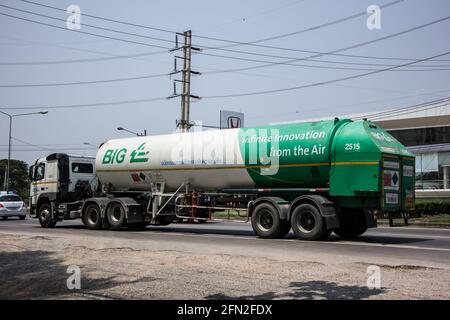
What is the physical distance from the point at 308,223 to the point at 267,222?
141cm

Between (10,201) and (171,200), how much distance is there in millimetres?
15897

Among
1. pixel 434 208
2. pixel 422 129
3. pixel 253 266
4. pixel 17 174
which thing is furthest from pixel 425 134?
pixel 17 174

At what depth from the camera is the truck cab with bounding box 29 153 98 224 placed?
2123cm

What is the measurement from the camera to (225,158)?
16.7 metres

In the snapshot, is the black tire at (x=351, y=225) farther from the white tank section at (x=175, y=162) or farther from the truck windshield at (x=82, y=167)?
the truck windshield at (x=82, y=167)

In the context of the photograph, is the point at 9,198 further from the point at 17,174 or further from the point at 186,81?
the point at 17,174

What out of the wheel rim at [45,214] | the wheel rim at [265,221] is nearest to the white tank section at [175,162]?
the wheel rim at [265,221]

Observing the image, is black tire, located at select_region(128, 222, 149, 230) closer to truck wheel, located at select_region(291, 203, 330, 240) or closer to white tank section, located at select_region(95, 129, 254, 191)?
white tank section, located at select_region(95, 129, 254, 191)

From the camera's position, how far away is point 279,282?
300 inches

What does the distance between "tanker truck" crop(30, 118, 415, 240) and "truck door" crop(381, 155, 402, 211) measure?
0.03 m

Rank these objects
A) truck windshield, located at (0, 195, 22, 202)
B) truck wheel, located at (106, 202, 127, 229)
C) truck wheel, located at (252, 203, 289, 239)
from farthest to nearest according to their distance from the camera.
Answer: truck windshield, located at (0, 195, 22, 202)
truck wheel, located at (106, 202, 127, 229)
truck wheel, located at (252, 203, 289, 239)

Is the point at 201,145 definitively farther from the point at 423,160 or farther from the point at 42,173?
the point at 423,160

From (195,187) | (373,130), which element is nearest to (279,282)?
(373,130)

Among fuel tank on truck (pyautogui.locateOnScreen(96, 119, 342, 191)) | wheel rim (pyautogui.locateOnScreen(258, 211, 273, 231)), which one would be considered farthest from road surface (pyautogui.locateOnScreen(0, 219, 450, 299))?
fuel tank on truck (pyautogui.locateOnScreen(96, 119, 342, 191))
